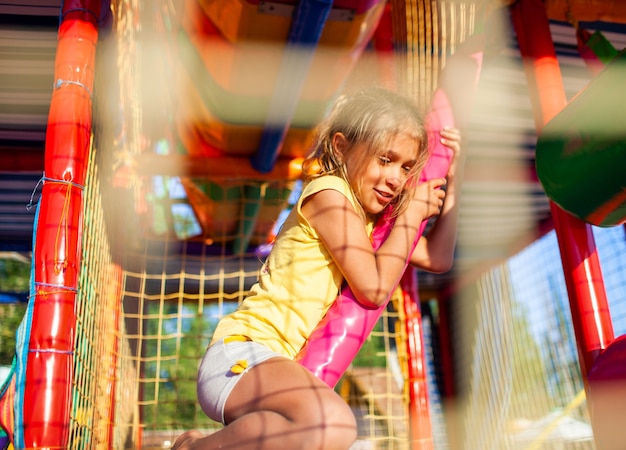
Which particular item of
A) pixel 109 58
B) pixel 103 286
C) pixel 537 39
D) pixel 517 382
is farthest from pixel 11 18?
pixel 517 382

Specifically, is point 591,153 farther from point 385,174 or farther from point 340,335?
point 340,335

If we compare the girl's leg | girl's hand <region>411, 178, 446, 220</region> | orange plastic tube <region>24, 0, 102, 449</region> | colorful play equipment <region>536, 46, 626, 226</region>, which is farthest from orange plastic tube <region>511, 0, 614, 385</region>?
orange plastic tube <region>24, 0, 102, 449</region>

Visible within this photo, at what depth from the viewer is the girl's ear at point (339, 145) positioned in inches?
56.6

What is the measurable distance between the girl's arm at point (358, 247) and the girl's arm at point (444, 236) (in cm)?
24

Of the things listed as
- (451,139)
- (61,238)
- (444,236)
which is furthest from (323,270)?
(61,238)

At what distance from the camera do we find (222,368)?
1.17 m

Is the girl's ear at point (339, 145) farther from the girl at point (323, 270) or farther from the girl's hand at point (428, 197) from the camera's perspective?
the girl's hand at point (428, 197)

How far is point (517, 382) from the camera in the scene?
4.35m

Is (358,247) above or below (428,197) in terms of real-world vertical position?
below

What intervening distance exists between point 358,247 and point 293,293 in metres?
0.18

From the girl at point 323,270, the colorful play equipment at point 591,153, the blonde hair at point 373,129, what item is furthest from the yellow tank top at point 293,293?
the colorful play equipment at point 591,153

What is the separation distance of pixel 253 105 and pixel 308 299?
1495mm

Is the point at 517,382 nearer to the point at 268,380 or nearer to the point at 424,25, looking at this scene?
the point at 424,25

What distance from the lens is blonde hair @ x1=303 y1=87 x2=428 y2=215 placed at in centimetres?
137
